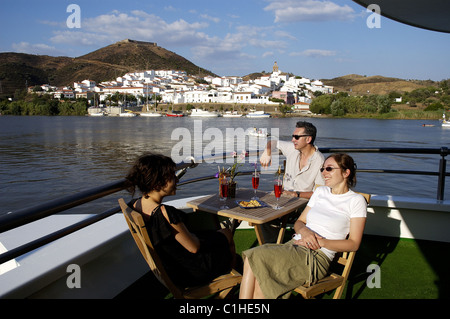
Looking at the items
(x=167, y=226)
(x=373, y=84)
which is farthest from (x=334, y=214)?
(x=373, y=84)

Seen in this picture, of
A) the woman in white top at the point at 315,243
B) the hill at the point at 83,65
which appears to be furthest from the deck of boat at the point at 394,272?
the hill at the point at 83,65

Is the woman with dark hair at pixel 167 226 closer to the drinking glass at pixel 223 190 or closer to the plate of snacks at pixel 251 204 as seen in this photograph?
the plate of snacks at pixel 251 204

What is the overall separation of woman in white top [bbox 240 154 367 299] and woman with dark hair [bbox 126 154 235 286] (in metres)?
0.25

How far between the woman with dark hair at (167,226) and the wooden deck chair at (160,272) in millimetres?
46

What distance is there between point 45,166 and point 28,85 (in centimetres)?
13235

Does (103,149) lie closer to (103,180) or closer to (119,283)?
(103,180)

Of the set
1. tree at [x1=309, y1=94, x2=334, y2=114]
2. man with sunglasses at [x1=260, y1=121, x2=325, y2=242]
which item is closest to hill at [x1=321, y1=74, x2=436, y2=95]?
tree at [x1=309, y1=94, x2=334, y2=114]

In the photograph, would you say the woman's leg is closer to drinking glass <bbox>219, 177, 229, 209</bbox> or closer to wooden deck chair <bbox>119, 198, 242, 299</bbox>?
wooden deck chair <bbox>119, 198, 242, 299</bbox>

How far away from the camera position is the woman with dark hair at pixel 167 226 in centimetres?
162

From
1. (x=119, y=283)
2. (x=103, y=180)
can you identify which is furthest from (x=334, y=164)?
(x=103, y=180)

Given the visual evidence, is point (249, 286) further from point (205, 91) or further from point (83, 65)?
point (83, 65)

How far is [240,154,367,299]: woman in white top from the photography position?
1755 mm

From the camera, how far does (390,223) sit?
328cm
